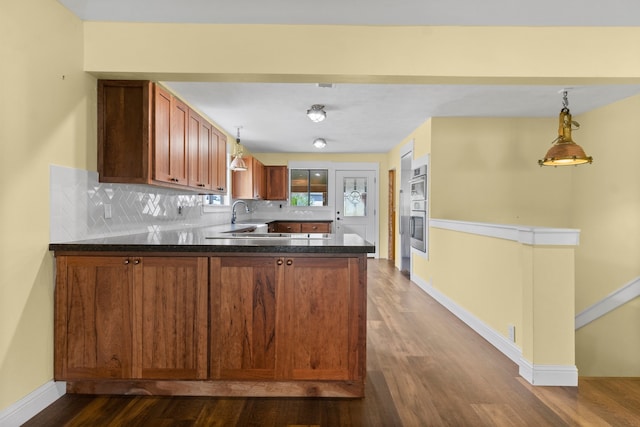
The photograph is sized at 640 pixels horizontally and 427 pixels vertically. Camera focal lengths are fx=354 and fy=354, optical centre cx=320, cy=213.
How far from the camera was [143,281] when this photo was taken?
6.75ft

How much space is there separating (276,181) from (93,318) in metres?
5.78

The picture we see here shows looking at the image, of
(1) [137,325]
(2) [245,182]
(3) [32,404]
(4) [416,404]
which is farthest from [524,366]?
(2) [245,182]

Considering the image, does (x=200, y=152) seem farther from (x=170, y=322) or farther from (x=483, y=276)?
(x=483, y=276)

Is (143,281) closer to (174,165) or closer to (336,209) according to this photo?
(174,165)

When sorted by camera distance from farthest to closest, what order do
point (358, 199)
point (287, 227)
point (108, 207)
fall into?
point (358, 199) < point (287, 227) < point (108, 207)

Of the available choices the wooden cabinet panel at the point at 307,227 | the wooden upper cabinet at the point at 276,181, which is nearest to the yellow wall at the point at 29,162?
the wooden cabinet panel at the point at 307,227

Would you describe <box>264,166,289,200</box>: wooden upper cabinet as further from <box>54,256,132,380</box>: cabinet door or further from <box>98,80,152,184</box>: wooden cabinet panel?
<box>54,256,132,380</box>: cabinet door

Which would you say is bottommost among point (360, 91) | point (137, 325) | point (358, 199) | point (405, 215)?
point (137, 325)

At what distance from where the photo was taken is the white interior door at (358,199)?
309 inches

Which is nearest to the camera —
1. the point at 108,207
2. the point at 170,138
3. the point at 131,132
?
the point at 131,132

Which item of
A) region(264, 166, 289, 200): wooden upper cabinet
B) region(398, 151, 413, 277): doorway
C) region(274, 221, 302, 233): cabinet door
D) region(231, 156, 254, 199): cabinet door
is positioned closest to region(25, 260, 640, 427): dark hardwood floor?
region(398, 151, 413, 277): doorway

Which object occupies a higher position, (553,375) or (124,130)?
(124,130)

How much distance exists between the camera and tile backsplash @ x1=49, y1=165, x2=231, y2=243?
2.12 m

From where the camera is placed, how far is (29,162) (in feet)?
6.23
